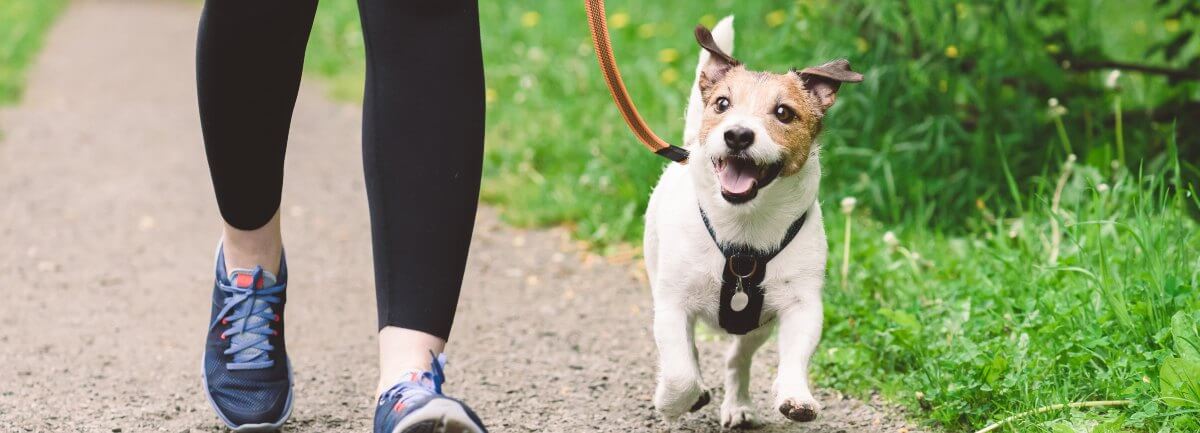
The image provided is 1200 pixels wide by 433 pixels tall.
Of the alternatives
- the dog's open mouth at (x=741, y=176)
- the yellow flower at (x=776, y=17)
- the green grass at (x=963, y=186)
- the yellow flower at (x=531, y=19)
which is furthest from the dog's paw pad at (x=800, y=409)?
the yellow flower at (x=531, y=19)

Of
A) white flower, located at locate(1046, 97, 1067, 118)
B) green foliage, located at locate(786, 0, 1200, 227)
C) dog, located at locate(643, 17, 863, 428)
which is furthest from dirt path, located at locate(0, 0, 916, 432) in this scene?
white flower, located at locate(1046, 97, 1067, 118)

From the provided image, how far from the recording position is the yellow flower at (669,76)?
19.1ft

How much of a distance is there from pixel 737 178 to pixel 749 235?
16cm

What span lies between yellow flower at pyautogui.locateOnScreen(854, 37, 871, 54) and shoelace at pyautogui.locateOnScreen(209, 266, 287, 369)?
2.62 meters

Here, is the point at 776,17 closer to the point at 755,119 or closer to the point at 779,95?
the point at 779,95

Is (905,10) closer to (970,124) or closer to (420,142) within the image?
(970,124)

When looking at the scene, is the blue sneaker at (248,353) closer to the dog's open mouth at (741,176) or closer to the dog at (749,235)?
the dog at (749,235)

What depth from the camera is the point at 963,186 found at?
4391 millimetres

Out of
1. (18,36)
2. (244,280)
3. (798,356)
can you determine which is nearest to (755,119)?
(798,356)

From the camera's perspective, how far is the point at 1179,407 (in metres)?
2.51

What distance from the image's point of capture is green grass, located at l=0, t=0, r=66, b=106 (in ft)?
25.6

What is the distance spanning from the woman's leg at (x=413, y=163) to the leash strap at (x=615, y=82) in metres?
0.41

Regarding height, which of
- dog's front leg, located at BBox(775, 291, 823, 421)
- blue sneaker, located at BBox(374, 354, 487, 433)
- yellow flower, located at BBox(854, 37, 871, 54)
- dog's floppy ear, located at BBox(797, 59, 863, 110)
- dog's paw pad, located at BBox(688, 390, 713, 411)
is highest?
dog's floppy ear, located at BBox(797, 59, 863, 110)

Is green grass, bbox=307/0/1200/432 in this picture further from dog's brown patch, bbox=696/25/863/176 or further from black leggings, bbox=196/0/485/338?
black leggings, bbox=196/0/485/338
